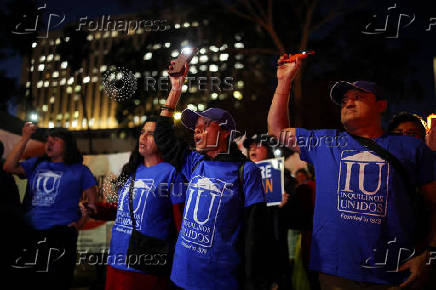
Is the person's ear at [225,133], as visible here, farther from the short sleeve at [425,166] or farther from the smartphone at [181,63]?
the short sleeve at [425,166]

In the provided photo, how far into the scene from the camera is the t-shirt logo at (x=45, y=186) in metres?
3.97

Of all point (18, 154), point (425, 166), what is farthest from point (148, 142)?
point (425, 166)

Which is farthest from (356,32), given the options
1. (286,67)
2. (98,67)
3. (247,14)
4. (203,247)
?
(203,247)

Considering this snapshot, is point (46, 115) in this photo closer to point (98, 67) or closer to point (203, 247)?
point (98, 67)

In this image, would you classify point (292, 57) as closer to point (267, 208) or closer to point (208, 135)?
point (208, 135)

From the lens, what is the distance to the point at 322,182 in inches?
102

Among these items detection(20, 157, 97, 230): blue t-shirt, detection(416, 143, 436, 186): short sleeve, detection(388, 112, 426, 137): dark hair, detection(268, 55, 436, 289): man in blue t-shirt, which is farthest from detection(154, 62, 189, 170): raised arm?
detection(388, 112, 426, 137): dark hair

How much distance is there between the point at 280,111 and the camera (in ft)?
9.14

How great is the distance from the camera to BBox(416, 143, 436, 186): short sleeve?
7.68 feet

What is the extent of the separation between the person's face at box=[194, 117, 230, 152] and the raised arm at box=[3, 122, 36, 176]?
7.48ft

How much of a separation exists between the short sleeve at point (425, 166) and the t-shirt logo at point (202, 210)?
1331 millimetres

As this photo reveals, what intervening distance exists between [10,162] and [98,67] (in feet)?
6.37

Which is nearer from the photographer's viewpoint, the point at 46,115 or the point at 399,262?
the point at 399,262

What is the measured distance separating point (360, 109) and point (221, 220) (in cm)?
130
